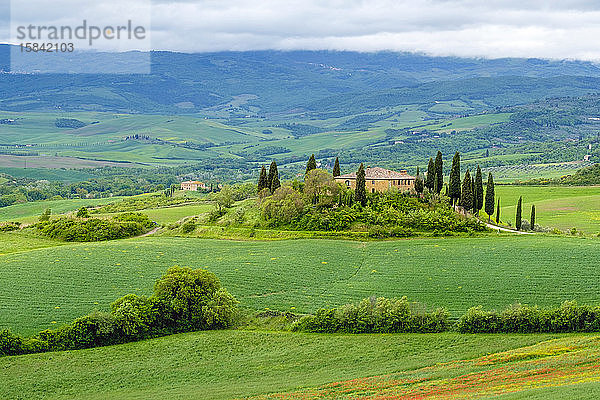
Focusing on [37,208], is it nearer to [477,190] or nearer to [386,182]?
[386,182]

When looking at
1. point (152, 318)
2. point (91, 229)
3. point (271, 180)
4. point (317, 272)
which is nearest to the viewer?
point (152, 318)

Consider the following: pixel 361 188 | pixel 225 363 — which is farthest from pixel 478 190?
pixel 225 363

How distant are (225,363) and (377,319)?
48.0ft

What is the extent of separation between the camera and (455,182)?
3920 inches

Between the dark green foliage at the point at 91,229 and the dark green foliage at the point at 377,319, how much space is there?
1946 inches

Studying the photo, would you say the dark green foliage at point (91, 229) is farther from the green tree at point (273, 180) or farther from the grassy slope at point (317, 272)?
the green tree at point (273, 180)

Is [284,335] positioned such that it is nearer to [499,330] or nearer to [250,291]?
[250,291]

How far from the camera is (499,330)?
2239 inches

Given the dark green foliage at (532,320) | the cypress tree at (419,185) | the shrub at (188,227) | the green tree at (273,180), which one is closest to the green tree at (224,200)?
the green tree at (273,180)

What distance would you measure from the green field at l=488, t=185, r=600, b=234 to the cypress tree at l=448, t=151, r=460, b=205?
11010 mm

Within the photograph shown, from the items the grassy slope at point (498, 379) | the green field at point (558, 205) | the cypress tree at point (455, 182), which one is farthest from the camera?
the green field at point (558, 205)

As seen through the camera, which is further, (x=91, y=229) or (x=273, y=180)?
(x=273, y=180)

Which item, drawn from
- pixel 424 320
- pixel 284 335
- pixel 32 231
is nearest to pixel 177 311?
pixel 284 335

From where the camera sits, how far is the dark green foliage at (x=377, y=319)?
5825 centimetres
